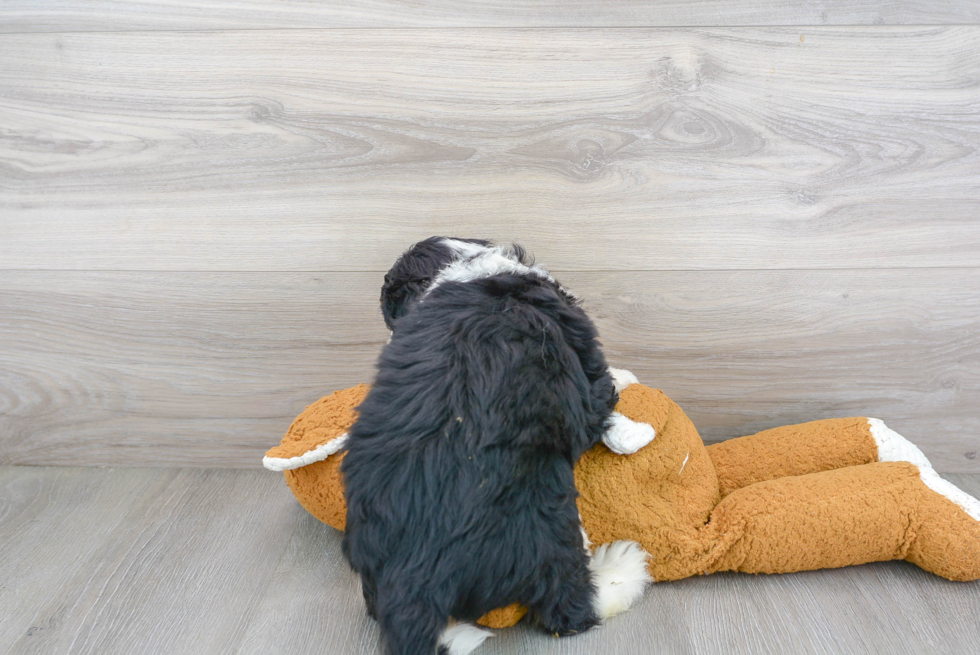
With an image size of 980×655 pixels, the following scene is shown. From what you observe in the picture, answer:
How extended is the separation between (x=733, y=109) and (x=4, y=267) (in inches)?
62.4

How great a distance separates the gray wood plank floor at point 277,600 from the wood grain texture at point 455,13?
0.99 meters

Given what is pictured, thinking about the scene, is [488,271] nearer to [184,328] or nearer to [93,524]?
[184,328]

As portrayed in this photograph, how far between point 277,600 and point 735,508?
80 cm

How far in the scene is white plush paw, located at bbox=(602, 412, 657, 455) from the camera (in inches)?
41.8

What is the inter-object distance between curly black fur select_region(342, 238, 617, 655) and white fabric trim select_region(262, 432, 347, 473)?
0.69ft

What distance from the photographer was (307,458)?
115 cm

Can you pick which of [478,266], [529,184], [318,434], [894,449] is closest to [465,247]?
[478,266]

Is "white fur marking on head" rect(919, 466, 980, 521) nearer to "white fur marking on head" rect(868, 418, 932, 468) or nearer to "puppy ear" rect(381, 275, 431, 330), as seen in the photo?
"white fur marking on head" rect(868, 418, 932, 468)

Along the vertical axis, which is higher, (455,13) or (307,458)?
(455,13)

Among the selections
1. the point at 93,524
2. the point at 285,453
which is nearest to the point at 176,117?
the point at 285,453

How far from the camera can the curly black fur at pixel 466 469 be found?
0.89 metres

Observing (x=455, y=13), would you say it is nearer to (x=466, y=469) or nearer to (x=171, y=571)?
(x=466, y=469)

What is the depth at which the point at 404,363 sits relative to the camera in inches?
37.7

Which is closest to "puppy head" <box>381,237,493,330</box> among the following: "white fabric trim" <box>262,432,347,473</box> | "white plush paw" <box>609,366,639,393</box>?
"white fabric trim" <box>262,432,347,473</box>
